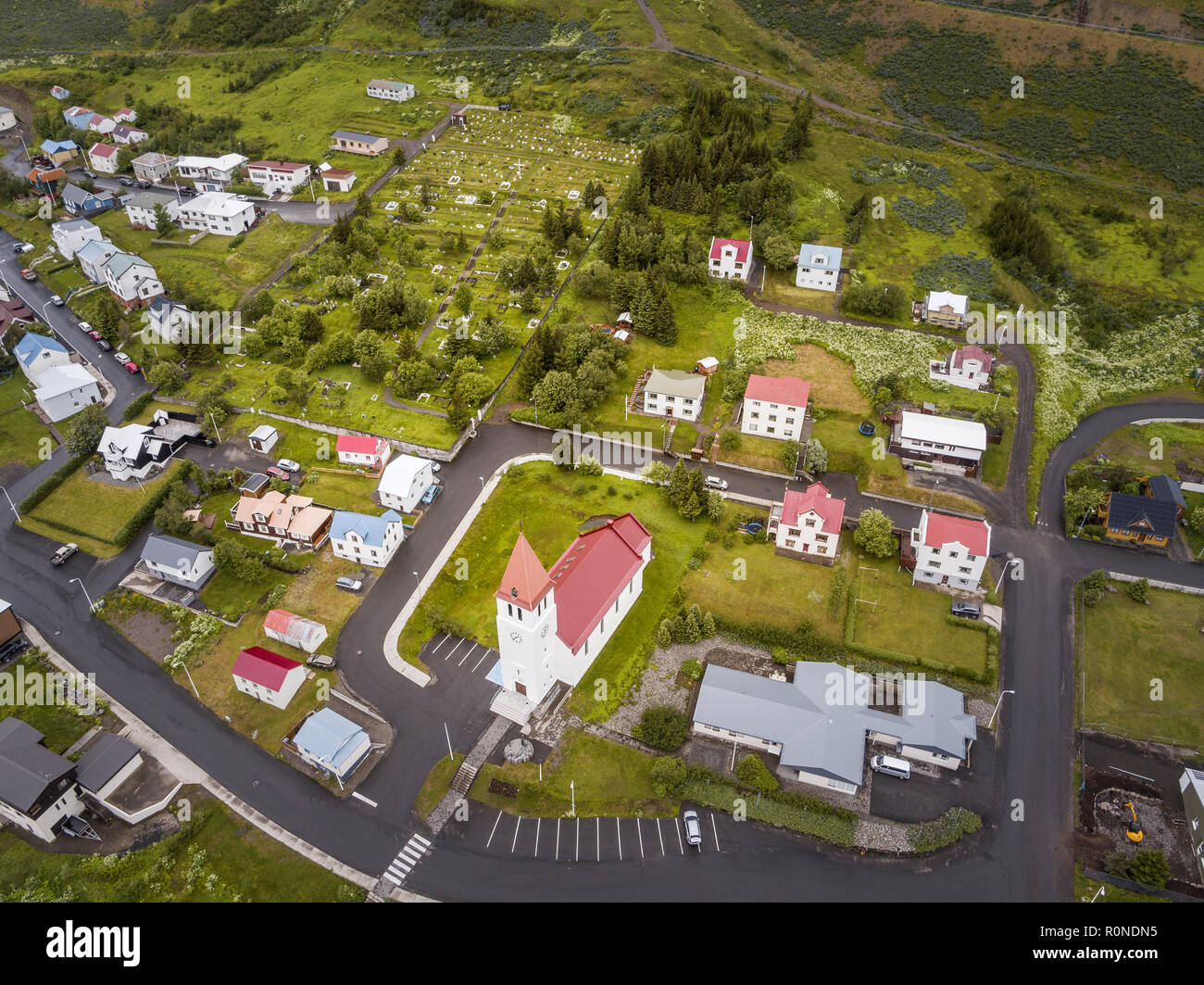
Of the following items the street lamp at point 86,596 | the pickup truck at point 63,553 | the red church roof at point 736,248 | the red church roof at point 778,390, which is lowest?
the street lamp at point 86,596

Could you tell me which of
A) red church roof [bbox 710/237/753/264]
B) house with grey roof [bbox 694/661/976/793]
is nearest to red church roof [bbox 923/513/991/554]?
house with grey roof [bbox 694/661/976/793]

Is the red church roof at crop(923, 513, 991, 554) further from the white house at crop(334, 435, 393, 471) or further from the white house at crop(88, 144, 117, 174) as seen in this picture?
the white house at crop(88, 144, 117, 174)

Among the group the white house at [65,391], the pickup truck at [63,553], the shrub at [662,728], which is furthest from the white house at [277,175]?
the shrub at [662,728]

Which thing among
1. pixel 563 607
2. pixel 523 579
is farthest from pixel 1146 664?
pixel 523 579

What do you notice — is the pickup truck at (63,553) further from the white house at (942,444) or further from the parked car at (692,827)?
the white house at (942,444)

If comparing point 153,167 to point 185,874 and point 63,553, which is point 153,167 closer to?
point 63,553
